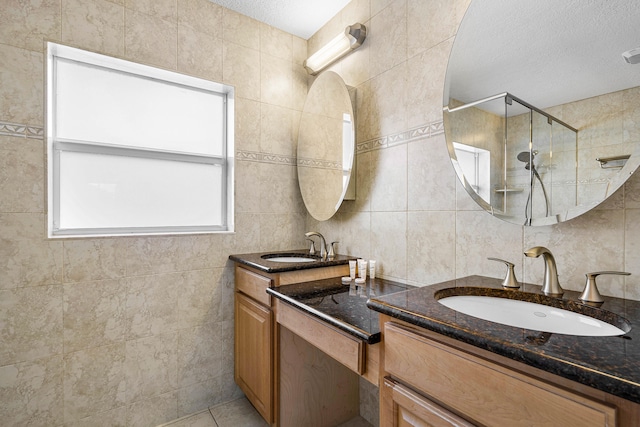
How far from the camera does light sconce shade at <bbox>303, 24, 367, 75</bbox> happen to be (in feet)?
6.31

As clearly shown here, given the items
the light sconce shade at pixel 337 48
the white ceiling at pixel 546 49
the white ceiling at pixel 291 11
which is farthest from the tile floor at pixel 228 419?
the white ceiling at pixel 291 11

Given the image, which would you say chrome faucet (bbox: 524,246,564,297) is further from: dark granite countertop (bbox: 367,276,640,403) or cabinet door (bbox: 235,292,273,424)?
cabinet door (bbox: 235,292,273,424)

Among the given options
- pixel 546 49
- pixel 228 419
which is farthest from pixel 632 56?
pixel 228 419

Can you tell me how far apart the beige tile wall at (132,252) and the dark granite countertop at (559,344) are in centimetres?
146

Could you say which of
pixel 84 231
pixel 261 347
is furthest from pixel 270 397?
pixel 84 231

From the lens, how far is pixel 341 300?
140 cm

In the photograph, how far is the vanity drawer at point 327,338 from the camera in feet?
3.57

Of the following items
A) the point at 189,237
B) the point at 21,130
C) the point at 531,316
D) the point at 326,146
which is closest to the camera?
the point at 531,316

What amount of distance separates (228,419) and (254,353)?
49 centimetres

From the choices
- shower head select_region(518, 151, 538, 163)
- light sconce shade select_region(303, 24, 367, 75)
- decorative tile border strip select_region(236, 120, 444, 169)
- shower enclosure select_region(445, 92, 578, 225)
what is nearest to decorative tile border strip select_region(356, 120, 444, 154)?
decorative tile border strip select_region(236, 120, 444, 169)

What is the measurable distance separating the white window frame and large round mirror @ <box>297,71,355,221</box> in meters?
0.53

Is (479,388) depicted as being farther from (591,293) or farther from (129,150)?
(129,150)

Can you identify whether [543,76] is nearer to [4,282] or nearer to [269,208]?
[269,208]

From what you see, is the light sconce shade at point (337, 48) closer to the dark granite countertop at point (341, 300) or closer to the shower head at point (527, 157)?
the shower head at point (527, 157)
